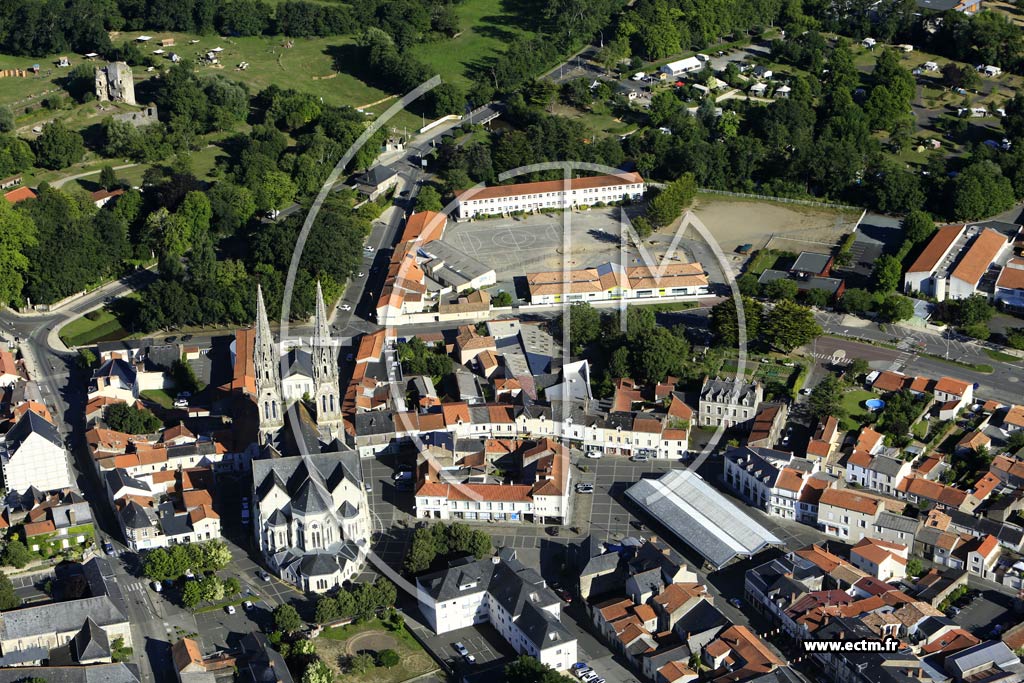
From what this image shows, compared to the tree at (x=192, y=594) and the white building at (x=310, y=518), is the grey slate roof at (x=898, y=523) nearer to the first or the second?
the white building at (x=310, y=518)

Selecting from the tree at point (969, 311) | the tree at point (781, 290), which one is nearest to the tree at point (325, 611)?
the tree at point (781, 290)

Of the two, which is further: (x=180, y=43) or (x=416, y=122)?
(x=180, y=43)

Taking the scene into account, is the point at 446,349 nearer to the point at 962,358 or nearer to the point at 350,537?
the point at 350,537

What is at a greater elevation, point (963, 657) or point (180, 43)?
point (180, 43)

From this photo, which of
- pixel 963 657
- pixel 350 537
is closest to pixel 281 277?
pixel 350 537

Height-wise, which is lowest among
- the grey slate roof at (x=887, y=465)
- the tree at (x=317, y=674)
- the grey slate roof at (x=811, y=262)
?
the tree at (x=317, y=674)

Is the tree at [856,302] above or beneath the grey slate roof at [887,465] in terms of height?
above
